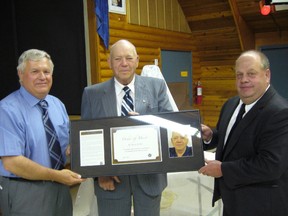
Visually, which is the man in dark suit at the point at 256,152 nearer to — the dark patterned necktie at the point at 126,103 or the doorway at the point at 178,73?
the dark patterned necktie at the point at 126,103

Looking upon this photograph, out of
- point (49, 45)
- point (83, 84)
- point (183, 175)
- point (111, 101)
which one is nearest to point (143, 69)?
point (83, 84)

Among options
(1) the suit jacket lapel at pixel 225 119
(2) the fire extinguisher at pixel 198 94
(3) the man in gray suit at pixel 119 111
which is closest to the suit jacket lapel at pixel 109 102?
(3) the man in gray suit at pixel 119 111

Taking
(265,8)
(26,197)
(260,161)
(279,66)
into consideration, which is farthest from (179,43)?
(26,197)

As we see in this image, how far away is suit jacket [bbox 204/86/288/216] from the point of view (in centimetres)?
153

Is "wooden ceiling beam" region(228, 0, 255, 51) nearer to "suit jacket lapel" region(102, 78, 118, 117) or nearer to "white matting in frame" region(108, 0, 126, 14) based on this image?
"white matting in frame" region(108, 0, 126, 14)

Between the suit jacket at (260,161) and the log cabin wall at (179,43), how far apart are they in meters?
2.77

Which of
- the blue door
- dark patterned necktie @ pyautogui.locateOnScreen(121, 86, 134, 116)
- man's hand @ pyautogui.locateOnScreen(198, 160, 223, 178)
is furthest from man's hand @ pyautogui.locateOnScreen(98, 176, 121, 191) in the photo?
the blue door

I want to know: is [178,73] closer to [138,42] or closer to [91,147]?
[138,42]

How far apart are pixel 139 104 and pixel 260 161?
2.44 ft

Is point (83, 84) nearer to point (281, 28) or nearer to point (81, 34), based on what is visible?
point (81, 34)

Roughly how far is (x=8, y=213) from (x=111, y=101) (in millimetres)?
858

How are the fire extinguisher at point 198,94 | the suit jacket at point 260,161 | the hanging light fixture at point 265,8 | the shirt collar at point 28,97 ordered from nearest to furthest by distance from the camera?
1. the suit jacket at point 260,161
2. the shirt collar at point 28,97
3. the hanging light fixture at point 265,8
4. the fire extinguisher at point 198,94

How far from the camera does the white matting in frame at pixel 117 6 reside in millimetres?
4195

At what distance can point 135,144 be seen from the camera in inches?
68.2
